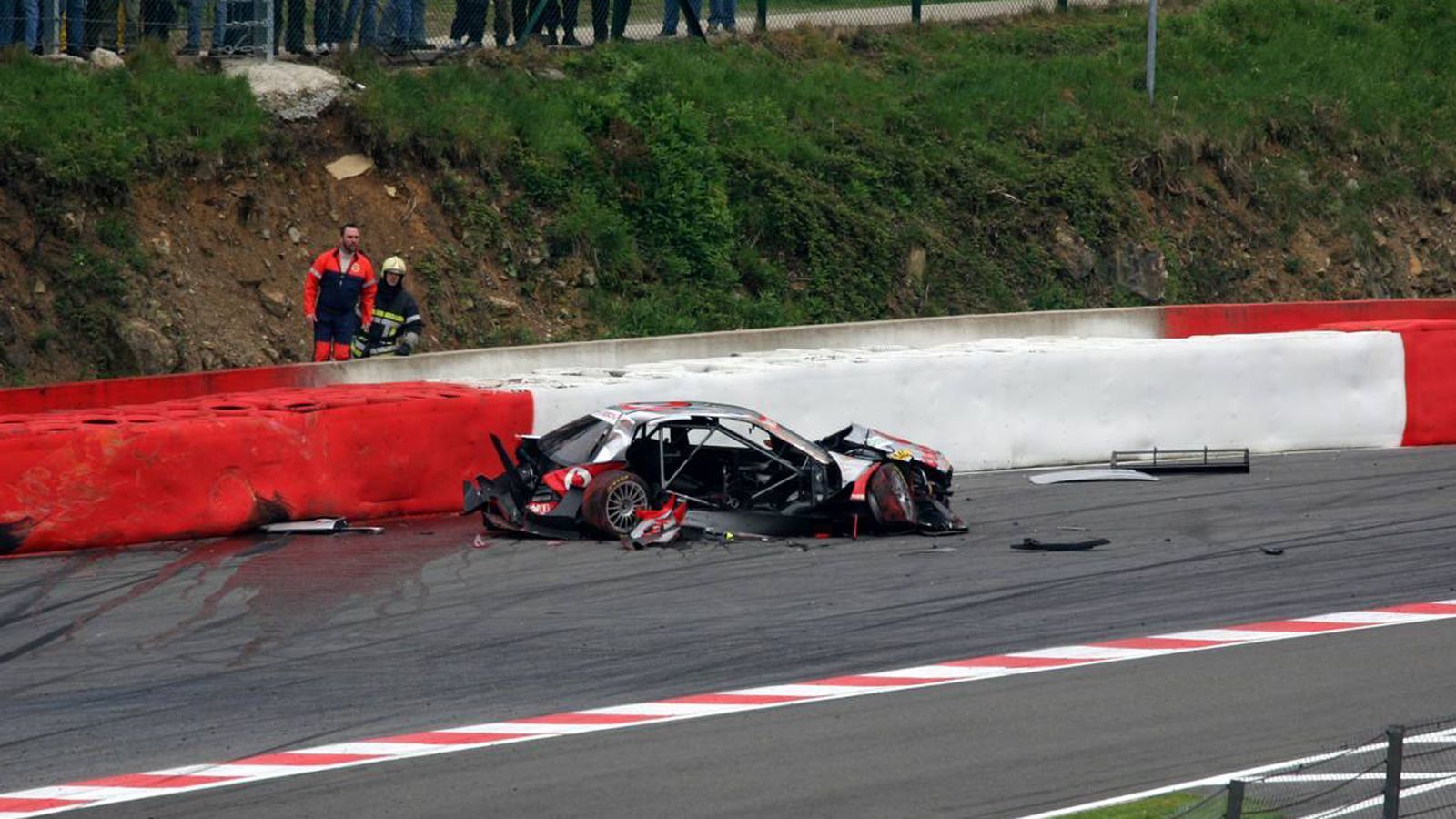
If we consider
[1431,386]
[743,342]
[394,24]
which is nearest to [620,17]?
[394,24]

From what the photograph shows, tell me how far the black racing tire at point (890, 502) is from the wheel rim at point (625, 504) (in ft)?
5.68

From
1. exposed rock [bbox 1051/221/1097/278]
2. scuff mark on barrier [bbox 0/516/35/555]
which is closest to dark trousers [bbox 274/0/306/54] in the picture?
exposed rock [bbox 1051/221/1097/278]

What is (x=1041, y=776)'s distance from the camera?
26.5ft

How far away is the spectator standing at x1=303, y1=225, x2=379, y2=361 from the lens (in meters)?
17.0

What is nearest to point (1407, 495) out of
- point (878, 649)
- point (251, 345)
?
point (878, 649)

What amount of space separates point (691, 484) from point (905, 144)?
13.7m

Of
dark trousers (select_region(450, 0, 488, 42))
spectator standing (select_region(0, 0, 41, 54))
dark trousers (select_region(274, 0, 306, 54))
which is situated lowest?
spectator standing (select_region(0, 0, 41, 54))

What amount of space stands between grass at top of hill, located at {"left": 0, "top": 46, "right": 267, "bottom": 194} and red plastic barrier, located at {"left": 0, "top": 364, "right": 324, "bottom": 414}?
3929 mm

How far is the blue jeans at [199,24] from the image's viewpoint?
21.1m

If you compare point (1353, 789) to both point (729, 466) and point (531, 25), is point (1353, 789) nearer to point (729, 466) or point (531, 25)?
point (729, 466)

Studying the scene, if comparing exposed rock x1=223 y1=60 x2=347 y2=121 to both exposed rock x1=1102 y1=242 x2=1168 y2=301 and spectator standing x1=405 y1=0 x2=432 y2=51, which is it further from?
exposed rock x1=1102 y1=242 x2=1168 y2=301

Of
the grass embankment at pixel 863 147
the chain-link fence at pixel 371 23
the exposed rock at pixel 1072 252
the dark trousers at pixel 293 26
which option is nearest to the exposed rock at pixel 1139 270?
the grass embankment at pixel 863 147

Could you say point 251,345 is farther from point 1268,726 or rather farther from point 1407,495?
point 1268,726

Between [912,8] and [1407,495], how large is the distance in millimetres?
16584
